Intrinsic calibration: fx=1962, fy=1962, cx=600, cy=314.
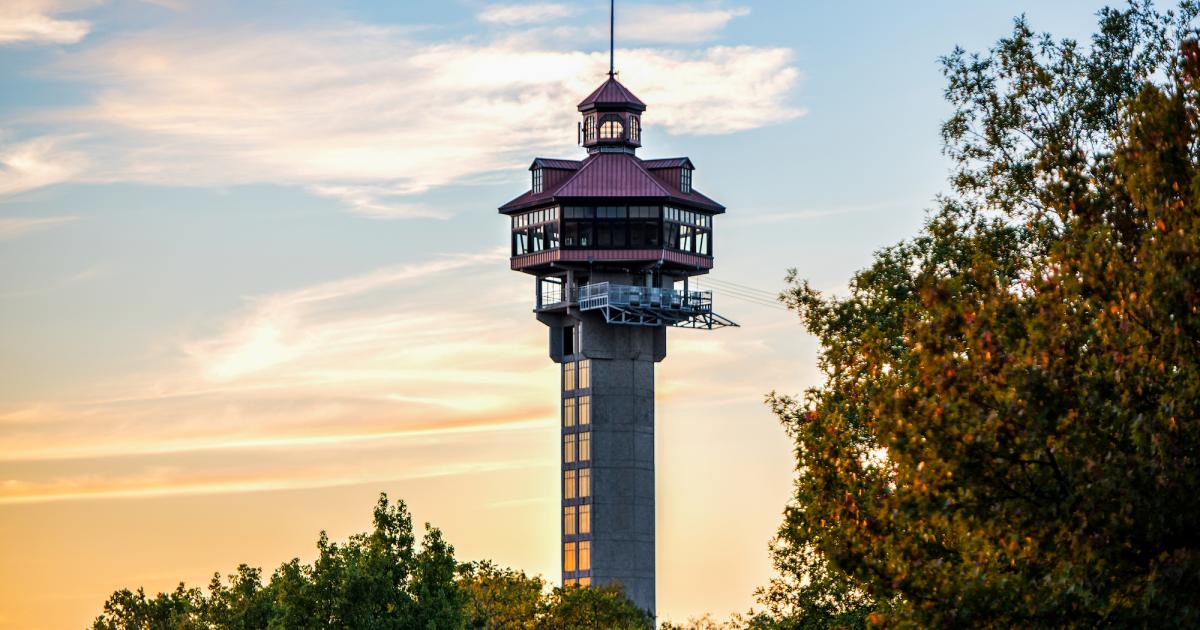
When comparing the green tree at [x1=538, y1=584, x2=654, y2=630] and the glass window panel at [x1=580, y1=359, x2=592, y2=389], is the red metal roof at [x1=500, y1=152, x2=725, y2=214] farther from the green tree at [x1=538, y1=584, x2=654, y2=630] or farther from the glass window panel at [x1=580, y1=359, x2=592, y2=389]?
the green tree at [x1=538, y1=584, x2=654, y2=630]

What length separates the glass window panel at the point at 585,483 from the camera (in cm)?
18312

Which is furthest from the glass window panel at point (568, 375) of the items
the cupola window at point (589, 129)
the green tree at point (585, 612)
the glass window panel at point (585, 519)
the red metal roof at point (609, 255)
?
the green tree at point (585, 612)

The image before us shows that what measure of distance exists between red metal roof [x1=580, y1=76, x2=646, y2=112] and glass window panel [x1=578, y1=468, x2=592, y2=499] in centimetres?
3575

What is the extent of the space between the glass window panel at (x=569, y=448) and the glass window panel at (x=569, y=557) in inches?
320

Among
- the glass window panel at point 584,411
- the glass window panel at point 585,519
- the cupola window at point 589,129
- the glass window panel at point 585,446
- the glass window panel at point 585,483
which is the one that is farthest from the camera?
the cupola window at point 589,129

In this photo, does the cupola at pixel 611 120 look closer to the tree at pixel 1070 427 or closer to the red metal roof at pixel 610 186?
the red metal roof at pixel 610 186

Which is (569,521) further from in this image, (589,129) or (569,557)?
(589,129)

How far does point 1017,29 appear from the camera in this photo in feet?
184

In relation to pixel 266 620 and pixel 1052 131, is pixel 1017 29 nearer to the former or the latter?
pixel 1052 131

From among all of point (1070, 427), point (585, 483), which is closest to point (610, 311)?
point (585, 483)

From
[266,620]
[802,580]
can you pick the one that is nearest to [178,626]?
[266,620]

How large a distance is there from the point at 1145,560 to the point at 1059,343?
4.04m

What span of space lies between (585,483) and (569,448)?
13.2 ft

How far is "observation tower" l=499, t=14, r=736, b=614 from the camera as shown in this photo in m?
182
